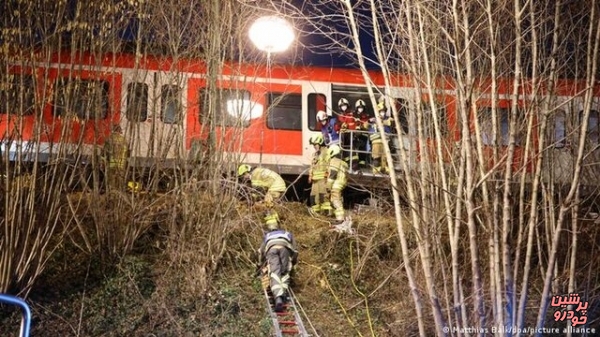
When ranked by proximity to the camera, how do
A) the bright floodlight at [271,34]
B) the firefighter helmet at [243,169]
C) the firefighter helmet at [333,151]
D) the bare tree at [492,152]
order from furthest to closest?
1. the firefighter helmet at [333,151]
2. the firefighter helmet at [243,169]
3. the bright floodlight at [271,34]
4. the bare tree at [492,152]

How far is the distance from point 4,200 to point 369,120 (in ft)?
23.0

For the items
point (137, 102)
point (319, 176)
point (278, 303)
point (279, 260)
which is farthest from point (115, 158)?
point (319, 176)

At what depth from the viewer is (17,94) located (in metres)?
6.84

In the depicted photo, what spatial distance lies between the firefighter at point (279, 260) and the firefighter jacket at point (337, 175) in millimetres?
2774

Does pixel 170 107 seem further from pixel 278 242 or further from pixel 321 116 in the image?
pixel 321 116

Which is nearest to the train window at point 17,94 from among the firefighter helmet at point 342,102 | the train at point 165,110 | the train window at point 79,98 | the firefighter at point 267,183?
the train at point 165,110

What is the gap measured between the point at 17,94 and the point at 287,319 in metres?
4.36

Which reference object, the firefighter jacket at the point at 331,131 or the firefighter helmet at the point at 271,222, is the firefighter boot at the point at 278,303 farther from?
the firefighter jacket at the point at 331,131

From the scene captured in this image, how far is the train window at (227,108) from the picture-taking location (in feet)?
26.5

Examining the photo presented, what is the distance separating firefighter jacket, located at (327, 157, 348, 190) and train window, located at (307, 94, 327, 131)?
1.82 m

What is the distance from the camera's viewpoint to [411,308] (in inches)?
281

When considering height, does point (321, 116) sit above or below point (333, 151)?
above

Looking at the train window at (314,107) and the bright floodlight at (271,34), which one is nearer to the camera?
the bright floodlight at (271,34)

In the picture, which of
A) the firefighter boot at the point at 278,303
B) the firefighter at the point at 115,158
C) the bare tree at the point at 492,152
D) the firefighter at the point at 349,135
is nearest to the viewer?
the bare tree at the point at 492,152
